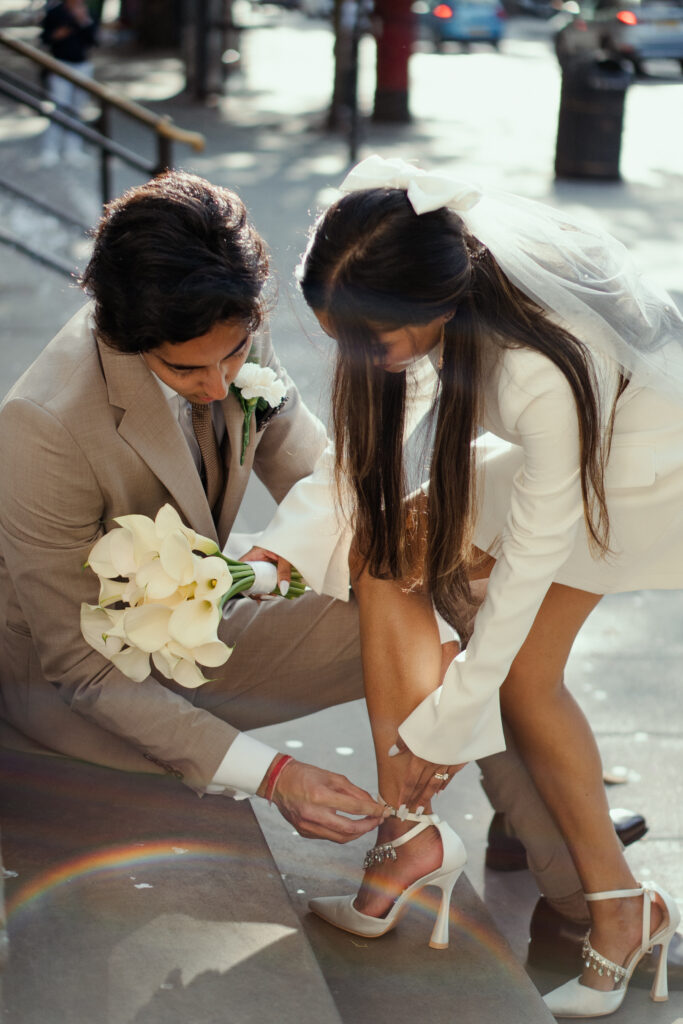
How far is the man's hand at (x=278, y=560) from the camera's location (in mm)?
2576

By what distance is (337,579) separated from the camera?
8.42ft

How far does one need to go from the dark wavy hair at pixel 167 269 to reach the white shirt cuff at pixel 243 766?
77 centimetres

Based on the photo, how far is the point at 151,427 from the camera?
7.72ft

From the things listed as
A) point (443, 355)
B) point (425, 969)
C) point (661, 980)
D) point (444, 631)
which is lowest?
point (661, 980)

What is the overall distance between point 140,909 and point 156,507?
2.56ft

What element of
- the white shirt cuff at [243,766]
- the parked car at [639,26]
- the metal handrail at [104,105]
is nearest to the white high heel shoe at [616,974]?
the white shirt cuff at [243,766]

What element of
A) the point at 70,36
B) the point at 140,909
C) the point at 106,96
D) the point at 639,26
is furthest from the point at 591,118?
the point at 140,909

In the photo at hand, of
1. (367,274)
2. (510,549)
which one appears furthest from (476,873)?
(367,274)

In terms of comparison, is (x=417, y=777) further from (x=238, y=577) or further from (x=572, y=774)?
(x=238, y=577)

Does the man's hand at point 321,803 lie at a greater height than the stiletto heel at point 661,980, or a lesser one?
greater

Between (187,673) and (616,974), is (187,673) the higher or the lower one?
the higher one

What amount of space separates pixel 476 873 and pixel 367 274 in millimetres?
1473

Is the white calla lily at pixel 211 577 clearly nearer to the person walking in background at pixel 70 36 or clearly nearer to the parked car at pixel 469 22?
the person walking in background at pixel 70 36

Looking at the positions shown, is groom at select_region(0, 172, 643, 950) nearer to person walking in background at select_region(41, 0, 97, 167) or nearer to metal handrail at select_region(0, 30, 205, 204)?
metal handrail at select_region(0, 30, 205, 204)
